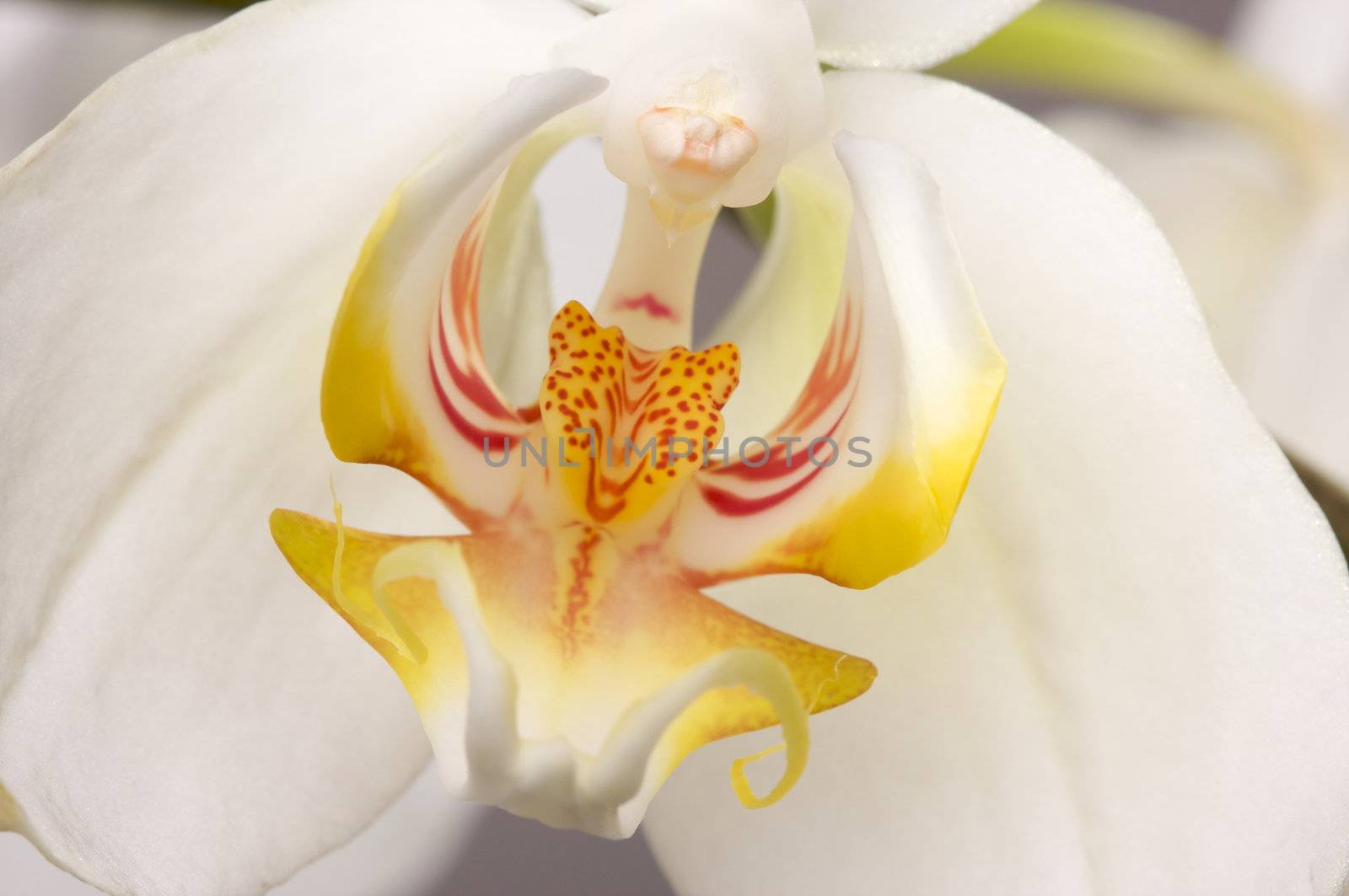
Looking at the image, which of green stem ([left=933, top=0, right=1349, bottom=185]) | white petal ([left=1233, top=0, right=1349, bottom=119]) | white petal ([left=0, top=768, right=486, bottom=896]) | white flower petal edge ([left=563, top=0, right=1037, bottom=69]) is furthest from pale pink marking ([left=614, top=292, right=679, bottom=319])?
white petal ([left=1233, top=0, right=1349, bottom=119])

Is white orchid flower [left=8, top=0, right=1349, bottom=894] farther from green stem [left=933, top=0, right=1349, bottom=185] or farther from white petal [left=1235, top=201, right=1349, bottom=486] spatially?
white petal [left=1235, top=201, right=1349, bottom=486]

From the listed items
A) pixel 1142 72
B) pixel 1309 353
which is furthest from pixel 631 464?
pixel 1309 353

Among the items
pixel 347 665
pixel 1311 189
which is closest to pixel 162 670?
pixel 347 665

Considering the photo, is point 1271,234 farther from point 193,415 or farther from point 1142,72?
point 193,415

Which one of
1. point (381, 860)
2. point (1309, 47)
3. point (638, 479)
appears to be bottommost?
point (381, 860)

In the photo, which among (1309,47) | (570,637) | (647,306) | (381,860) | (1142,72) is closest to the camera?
(570,637)
